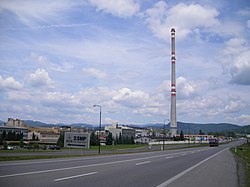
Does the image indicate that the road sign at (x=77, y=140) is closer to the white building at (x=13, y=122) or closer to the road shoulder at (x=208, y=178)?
the road shoulder at (x=208, y=178)

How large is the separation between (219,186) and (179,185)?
5.56 feet

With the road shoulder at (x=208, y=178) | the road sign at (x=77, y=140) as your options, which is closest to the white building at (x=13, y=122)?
the road sign at (x=77, y=140)

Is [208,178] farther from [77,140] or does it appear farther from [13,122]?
[13,122]

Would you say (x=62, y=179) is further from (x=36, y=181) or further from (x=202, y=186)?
(x=202, y=186)

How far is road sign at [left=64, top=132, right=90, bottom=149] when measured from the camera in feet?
142

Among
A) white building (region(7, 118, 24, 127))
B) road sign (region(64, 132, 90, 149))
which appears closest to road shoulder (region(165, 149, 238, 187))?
road sign (region(64, 132, 90, 149))

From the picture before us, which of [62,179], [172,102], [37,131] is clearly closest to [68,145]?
[62,179]

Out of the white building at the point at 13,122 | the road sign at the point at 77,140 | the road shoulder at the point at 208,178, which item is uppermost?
the white building at the point at 13,122

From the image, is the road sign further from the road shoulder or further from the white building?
the white building

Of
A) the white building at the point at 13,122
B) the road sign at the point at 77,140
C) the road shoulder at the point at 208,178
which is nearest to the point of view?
the road shoulder at the point at 208,178

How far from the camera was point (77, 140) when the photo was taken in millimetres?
43875

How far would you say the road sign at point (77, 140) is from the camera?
142 feet

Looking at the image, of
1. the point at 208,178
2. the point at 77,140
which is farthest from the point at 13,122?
the point at 208,178

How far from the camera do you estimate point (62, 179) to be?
41.9ft
